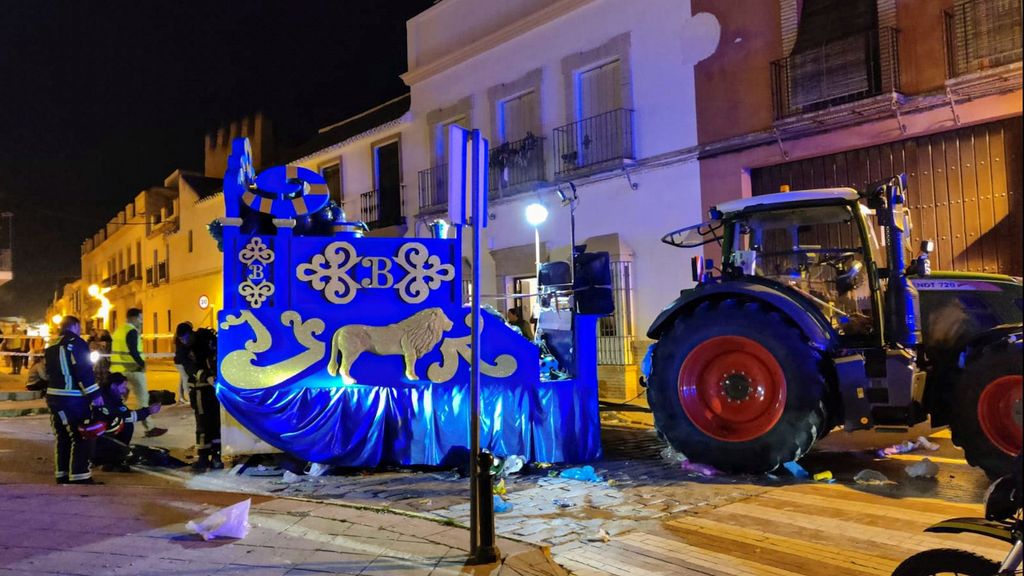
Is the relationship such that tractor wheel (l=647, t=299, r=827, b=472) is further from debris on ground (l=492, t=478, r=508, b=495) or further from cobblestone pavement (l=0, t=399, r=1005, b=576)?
debris on ground (l=492, t=478, r=508, b=495)

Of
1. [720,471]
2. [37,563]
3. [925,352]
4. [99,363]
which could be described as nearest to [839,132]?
[925,352]

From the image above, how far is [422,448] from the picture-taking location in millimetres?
7465

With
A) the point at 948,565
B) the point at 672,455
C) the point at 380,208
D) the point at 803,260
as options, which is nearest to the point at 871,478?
the point at 672,455

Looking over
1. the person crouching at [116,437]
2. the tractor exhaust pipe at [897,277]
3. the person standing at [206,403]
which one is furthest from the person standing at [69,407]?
the tractor exhaust pipe at [897,277]

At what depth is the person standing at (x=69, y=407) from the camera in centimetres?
740

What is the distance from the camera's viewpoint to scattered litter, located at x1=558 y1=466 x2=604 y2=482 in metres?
7.01

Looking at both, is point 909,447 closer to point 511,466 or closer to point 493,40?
point 511,466

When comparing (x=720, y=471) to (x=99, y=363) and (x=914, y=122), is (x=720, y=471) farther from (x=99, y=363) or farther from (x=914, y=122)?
(x=99, y=363)

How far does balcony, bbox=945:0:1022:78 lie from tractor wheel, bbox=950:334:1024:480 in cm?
570

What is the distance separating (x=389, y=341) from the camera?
25.5 feet

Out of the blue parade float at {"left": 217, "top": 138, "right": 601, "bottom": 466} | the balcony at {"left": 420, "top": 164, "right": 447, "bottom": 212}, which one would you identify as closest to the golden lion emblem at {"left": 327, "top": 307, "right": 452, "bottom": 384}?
the blue parade float at {"left": 217, "top": 138, "right": 601, "bottom": 466}

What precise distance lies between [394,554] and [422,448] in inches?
104

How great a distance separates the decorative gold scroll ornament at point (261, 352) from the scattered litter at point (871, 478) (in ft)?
16.8

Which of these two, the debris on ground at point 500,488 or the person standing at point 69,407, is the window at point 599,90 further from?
the person standing at point 69,407
